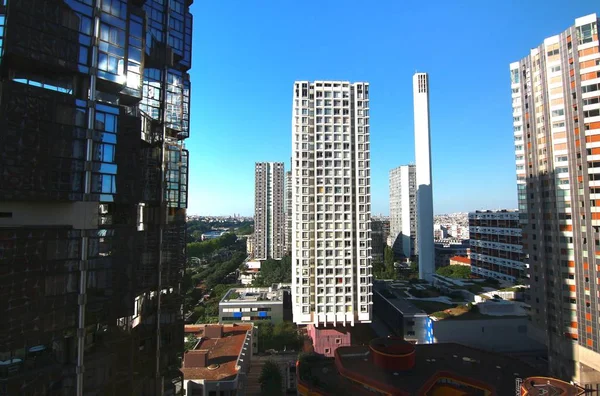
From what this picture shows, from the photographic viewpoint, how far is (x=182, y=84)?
14820 mm

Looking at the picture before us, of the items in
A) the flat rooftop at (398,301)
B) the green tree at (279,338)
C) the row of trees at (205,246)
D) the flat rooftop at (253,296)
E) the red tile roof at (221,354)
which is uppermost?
the row of trees at (205,246)

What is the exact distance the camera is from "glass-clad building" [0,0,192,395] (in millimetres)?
8383

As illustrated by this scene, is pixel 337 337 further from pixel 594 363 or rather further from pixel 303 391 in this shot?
pixel 594 363

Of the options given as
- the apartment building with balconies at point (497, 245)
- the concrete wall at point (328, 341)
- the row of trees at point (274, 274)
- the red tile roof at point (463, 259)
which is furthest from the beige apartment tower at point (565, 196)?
the red tile roof at point (463, 259)

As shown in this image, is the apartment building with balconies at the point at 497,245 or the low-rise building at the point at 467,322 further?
the apartment building with balconies at the point at 497,245

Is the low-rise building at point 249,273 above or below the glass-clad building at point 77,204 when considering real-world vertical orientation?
below

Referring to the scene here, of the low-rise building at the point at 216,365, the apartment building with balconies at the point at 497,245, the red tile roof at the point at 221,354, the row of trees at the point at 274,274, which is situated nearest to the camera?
the low-rise building at the point at 216,365

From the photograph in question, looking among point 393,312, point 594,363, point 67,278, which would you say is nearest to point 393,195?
point 393,312

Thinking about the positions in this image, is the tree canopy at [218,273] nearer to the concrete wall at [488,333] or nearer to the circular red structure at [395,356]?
the concrete wall at [488,333]

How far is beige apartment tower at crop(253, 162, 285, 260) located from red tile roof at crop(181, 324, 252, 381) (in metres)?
48.5

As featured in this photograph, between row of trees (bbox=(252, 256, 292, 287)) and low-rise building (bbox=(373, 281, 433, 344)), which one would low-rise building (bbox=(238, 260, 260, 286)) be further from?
low-rise building (bbox=(373, 281, 433, 344))

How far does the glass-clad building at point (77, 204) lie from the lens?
8.38 meters

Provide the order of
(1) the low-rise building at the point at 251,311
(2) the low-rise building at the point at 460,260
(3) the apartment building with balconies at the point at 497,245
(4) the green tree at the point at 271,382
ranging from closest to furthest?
(4) the green tree at the point at 271,382, (1) the low-rise building at the point at 251,311, (3) the apartment building with balconies at the point at 497,245, (2) the low-rise building at the point at 460,260

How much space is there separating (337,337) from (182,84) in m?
25.0
